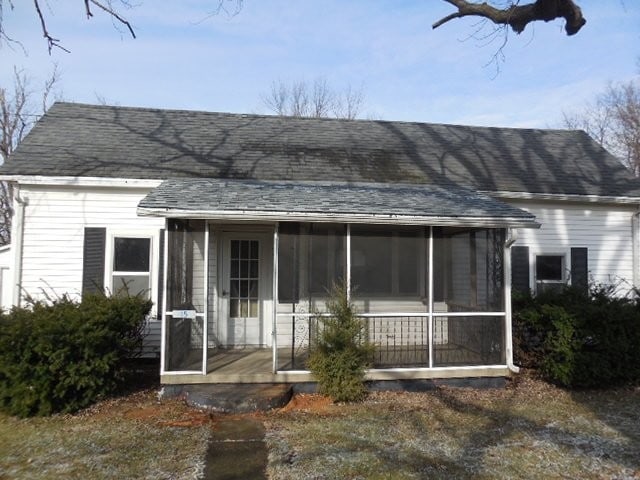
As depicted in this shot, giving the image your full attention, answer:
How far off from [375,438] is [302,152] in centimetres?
696

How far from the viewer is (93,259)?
9023 mm

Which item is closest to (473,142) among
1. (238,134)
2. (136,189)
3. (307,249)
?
(238,134)

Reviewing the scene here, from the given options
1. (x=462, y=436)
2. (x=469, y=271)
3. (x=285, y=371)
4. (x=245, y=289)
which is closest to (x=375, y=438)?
(x=462, y=436)

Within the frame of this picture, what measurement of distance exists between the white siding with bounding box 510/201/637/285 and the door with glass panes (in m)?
5.36

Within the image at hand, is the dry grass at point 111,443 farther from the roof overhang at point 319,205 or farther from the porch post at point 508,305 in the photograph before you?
the porch post at point 508,305

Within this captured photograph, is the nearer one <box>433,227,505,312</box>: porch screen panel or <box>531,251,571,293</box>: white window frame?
<box>433,227,505,312</box>: porch screen panel

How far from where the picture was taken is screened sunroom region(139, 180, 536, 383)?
7.21 meters

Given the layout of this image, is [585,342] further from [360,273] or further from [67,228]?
[67,228]

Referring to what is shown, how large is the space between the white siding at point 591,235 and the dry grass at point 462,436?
3508 millimetres

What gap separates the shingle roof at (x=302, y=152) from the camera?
9.81 m

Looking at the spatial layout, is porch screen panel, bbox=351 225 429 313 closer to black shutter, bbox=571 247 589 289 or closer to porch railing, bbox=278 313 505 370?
porch railing, bbox=278 313 505 370

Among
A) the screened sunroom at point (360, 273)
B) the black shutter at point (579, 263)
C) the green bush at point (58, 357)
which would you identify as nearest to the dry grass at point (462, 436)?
the screened sunroom at point (360, 273)

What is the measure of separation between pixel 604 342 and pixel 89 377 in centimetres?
741

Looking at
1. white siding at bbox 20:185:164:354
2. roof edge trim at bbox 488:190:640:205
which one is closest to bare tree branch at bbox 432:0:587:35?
roof edge trim at bbox 488:190:640:205
